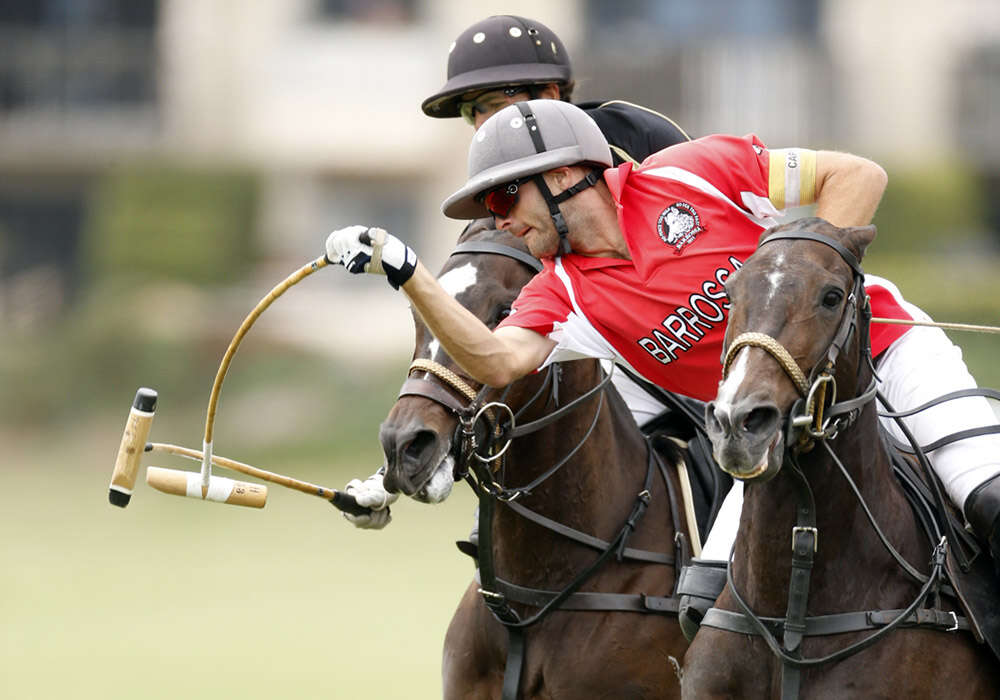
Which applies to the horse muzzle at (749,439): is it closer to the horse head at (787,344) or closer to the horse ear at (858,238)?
the horse head at (787,344)

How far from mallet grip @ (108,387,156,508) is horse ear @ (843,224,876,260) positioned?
6.93 feet

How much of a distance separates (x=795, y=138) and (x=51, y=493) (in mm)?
12007

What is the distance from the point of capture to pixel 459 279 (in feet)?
16.7

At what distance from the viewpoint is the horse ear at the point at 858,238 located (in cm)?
425

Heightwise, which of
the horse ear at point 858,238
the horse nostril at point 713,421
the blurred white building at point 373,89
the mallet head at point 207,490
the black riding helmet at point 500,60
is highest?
the black riding helmet at point 500,60

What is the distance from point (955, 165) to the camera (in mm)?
24344

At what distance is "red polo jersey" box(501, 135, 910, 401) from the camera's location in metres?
4.91

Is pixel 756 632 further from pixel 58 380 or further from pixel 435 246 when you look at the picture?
pixel 435 246

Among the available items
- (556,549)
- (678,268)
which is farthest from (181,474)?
(678,268)

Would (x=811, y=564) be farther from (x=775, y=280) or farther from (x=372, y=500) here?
(x=372, y=500)

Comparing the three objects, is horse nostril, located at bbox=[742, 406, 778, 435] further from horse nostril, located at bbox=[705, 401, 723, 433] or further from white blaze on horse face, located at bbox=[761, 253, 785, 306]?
white blaze on horse face, located at bbox=[761, 253, 785, 306]

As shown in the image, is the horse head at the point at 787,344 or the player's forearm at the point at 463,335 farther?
the player's forearm at the point at 463,335

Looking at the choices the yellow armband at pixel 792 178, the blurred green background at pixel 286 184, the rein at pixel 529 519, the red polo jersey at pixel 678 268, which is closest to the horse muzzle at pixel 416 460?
the rein at pixel 529 519

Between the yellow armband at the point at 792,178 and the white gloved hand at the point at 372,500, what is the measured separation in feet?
5.06
